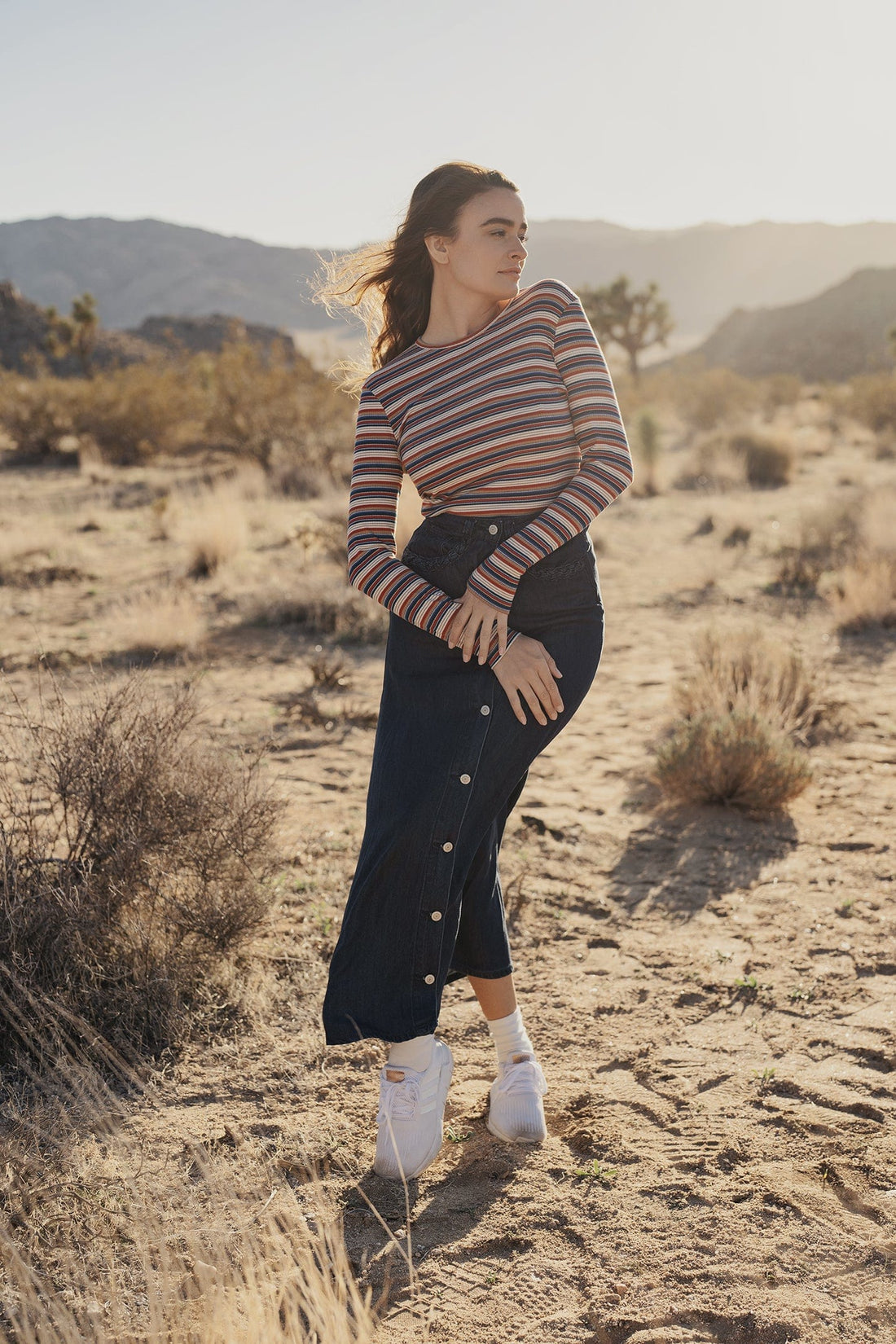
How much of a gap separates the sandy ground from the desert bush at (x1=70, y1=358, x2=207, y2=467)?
14.6m

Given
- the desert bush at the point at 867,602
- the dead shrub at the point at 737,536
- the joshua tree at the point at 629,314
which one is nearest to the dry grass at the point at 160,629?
the desert bush at the point at 867,602

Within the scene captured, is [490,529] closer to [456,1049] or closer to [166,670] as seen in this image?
[456,1049]

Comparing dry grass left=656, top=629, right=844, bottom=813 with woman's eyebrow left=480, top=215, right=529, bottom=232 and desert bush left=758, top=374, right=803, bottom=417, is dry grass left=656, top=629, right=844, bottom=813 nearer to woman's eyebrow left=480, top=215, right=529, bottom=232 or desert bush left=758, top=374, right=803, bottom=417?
woman's eyebrow left=480, top=215, right=529, bottom=232

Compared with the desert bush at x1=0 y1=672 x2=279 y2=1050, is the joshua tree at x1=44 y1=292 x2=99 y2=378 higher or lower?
higher

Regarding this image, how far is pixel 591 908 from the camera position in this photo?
370 centimetres

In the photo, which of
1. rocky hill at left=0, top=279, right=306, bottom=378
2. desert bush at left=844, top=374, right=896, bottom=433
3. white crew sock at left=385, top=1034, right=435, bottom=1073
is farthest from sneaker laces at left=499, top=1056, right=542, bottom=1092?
rocky hill at left=0, top=279, right=306, bottom=378

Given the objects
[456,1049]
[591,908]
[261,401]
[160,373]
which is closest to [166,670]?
[591,908]

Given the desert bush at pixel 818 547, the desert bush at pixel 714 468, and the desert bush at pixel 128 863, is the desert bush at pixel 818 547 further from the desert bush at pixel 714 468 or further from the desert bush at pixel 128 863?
the desert bush at pixel 128 863

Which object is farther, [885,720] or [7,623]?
[7,623]

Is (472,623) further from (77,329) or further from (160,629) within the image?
(77,329)

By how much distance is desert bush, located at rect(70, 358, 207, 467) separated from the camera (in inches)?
732

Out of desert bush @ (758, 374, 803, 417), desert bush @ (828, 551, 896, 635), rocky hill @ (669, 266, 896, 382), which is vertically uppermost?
rocky hill @ (669, 266, 896, 382)

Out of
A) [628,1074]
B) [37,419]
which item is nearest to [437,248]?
[628,1074]

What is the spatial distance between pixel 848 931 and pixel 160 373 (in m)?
20.3
